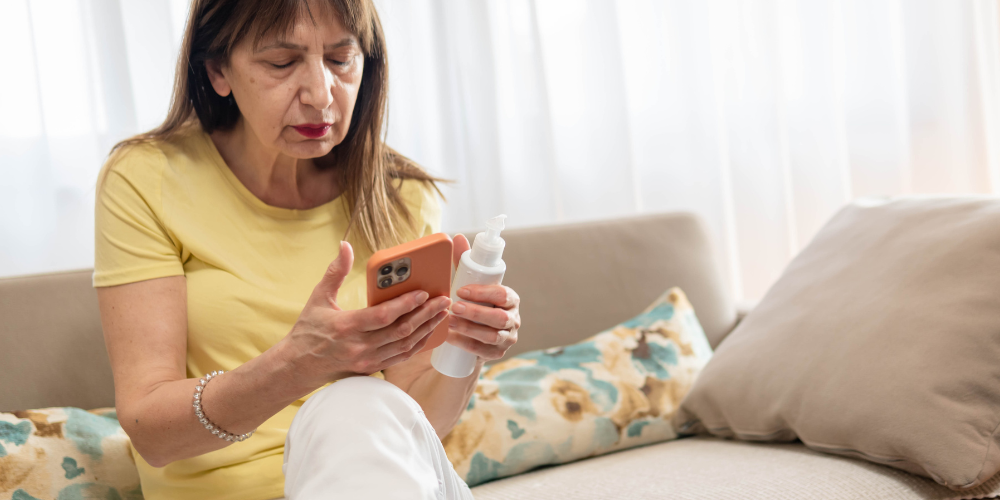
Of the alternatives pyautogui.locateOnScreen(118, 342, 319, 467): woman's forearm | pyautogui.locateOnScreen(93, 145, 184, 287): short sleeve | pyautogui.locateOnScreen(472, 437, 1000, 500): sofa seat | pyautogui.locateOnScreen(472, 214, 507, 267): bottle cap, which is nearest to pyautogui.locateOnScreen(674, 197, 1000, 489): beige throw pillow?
pyautogui.locateOnScreen(472, 437, 1000, 500): sofa seat

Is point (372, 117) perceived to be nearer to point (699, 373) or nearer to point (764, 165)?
point (699, 373)

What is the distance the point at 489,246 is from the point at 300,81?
0.36 m

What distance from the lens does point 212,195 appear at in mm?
1033

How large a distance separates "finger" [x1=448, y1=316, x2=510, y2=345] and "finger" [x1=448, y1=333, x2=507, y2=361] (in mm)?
16

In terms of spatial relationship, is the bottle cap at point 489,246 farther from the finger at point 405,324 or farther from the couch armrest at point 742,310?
the couch armrest at point 742,310

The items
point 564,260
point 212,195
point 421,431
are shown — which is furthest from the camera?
point 564,260

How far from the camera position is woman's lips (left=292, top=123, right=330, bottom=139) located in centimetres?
96

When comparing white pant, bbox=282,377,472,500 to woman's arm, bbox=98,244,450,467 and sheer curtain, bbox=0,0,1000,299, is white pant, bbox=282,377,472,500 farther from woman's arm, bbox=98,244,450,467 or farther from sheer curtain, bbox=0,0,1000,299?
sheer curtain, bbox=0,0,1000,299

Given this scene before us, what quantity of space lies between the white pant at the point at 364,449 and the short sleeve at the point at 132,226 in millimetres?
349

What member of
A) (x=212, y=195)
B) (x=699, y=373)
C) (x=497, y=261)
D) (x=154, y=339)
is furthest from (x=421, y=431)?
(x=699, y=373)

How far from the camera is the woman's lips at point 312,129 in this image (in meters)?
0.96

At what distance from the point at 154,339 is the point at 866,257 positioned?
105 centimetres

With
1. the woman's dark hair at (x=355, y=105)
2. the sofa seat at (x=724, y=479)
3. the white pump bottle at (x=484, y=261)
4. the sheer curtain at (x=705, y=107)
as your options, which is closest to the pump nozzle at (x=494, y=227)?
the white pump bottle at (x=484, y=261)

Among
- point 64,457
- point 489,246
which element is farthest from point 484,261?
point 64,457
